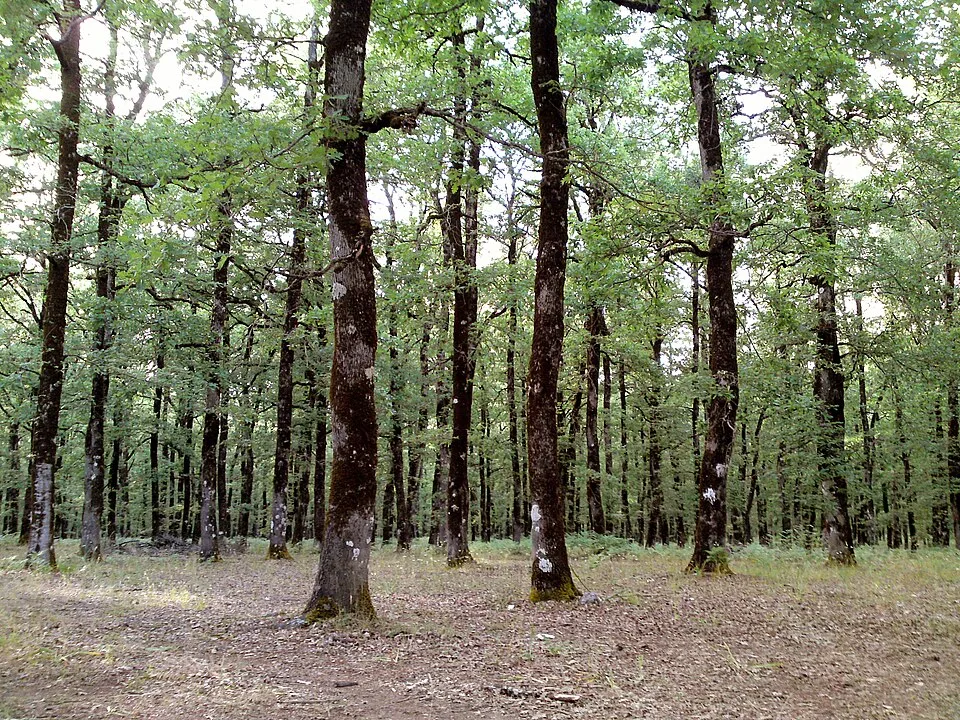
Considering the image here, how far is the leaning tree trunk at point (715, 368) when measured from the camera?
12.7 m

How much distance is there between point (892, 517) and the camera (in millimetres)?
34781

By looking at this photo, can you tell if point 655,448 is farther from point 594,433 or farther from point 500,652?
point 500,652

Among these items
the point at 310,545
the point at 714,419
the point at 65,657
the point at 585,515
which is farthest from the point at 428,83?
the point at 585,515

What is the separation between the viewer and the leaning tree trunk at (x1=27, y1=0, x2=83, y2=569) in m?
13.9

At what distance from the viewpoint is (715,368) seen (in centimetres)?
1330

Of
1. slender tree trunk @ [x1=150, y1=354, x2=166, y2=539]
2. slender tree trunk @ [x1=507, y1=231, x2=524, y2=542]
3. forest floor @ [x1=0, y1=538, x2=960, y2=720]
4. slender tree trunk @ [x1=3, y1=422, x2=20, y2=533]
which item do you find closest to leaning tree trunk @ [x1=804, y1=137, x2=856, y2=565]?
forest floor @ [x1=0, y1=538, x2=960, y2=720]

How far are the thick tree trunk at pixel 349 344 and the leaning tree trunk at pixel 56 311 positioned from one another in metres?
8.52

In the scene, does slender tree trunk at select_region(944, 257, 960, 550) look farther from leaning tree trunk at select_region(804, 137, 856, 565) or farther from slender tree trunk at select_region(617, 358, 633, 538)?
slender tree trunk at select_region(617, 358, 633, 538)

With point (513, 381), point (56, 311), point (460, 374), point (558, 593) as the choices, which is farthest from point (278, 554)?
point (558, 593)

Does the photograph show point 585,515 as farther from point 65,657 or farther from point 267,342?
point 65,657

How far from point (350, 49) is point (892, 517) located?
3721cm

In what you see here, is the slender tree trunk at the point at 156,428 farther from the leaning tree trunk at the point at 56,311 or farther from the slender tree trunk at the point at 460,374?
the slender tree trunk at the point at 460,374

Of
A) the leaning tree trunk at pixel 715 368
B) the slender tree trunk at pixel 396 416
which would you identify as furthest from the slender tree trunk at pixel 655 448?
the slender tree trunk at pixel 396 416

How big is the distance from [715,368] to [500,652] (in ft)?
26.7
